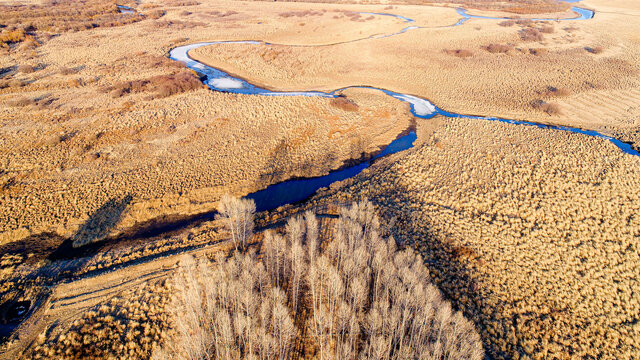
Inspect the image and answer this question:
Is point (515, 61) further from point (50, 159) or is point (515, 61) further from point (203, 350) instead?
point (50, 159)

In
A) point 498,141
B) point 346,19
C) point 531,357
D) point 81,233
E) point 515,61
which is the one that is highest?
point 346,19

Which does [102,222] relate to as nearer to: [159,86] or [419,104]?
[159,86]

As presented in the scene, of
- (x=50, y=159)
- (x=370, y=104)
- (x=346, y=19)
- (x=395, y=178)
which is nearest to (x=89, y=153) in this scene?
(x=50, y=159)

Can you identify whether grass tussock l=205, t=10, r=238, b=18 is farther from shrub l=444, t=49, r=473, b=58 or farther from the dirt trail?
the dirt trail

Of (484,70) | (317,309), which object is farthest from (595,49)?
(317,309)

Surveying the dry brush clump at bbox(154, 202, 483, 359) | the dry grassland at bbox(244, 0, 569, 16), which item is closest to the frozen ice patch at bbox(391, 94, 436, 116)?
the dry brush clump at bbox(154, 202, 483, 359)

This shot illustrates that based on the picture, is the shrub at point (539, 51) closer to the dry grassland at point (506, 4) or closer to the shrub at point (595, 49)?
the shrub at point (595, 49)
